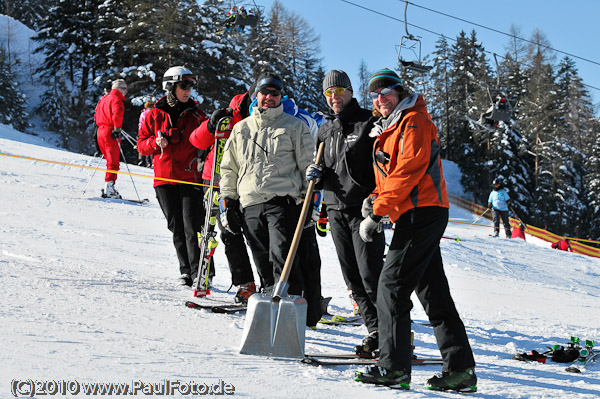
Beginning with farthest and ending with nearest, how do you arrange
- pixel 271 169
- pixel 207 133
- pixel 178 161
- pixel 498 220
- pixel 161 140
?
1. pixel 498 220
2. pixel 178 161
3. pixel 161 140
4. pixel 207 133
5. pixel 271 169

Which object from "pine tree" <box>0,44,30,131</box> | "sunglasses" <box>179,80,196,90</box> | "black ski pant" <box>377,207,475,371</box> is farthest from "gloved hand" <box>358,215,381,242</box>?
"pine tree" <box>0,44,30,131</box>

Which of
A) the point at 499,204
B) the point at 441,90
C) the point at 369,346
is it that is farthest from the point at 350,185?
the point at 441,90

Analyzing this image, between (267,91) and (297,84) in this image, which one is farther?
(297,84)

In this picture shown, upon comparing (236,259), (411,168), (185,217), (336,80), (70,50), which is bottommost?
(236,259)

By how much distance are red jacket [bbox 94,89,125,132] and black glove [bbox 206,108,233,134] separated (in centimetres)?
544

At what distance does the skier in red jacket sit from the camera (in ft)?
33.0

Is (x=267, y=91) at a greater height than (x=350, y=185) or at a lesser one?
greater

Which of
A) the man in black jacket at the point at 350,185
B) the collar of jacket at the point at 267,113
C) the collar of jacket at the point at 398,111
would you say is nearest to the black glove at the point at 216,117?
the collar of jacket at the point at 267,113

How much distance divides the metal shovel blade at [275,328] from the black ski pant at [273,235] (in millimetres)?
634

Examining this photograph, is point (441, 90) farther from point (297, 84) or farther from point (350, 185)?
point (350, 185)

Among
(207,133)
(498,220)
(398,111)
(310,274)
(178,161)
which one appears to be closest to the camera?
(398,111)

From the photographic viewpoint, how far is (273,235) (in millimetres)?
4270

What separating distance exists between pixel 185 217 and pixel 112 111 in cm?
526

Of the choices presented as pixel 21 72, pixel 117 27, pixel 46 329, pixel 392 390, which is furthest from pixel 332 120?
pixel 21 72
